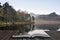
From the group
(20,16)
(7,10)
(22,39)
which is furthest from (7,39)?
(20,16)

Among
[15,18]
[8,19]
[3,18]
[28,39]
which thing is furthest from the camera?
[15,18]

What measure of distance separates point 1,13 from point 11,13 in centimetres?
311

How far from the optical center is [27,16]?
26094 millimetres

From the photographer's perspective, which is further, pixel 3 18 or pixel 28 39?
pixel 3 18

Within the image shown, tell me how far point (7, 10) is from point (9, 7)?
1814mm

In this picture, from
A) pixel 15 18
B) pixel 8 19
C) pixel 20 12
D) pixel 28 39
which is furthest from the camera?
pixel 20 12

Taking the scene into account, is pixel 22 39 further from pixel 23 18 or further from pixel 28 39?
pixel 23 18

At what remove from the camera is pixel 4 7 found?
2534 centimetres

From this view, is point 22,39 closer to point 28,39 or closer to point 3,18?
point 28,39

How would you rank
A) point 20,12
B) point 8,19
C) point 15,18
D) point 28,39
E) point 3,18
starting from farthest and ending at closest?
1. point 20,12
2. point 15,18
3. point 8,19
4. point 3,18
5. point 28,39

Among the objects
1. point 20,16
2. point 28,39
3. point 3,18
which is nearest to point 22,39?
point 28,39

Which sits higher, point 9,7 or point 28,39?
point 9,7

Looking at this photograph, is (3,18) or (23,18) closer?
(3,18)

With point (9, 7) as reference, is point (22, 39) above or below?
below
